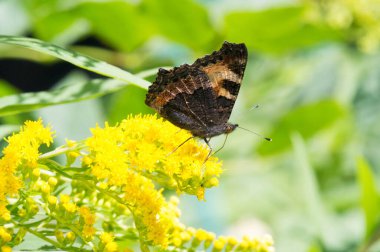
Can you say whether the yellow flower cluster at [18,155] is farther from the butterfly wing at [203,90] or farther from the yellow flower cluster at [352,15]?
the yellow flower cluster at [352,15]

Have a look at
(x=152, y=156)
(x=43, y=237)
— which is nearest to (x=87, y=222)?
(x=43, y=237)

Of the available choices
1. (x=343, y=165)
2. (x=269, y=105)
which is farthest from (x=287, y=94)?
(x=343, y=165)

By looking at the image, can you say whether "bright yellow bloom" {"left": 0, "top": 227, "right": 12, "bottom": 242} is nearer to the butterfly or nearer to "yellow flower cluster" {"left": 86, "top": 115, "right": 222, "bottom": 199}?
"yellow flower cluster" {"left": 86, "top": 115, "right": 222, "bottom": 199}

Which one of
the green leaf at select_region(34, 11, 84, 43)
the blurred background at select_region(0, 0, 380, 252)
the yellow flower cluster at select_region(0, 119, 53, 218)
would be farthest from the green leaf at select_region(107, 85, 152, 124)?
the yellow flower cluster at select_region(0, 119, 53, 218)

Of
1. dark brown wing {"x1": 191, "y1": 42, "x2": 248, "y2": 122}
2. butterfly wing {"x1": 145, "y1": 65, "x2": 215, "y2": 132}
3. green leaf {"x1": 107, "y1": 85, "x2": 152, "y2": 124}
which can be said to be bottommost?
butterfly wing {"x1": 145, "y1": 65, "x2": 215, "y2": 132}

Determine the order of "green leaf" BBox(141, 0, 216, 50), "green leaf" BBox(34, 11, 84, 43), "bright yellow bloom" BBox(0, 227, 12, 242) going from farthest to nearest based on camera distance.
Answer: "green leaf" BBox(34, 11, 84, 43)
"green leaf" BBox(141, 0, 216, 50)
"bright yellow bloom" BBox(0, 227, 12, 242)

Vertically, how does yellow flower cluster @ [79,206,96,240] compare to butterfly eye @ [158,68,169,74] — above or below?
below

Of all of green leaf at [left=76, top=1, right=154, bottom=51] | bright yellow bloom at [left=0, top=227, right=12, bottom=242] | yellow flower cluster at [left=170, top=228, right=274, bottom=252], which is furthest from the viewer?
green leaf at [left=76, top=1, right=154, bottom=51]
